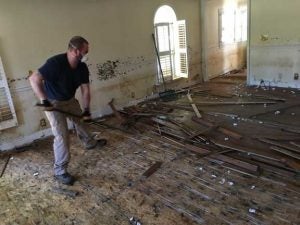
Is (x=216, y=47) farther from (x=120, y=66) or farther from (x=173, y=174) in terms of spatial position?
(x=173, y=174)

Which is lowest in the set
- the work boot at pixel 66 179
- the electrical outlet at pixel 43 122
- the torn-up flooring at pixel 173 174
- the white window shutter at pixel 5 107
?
the torn-up flooring at pixel 173 174

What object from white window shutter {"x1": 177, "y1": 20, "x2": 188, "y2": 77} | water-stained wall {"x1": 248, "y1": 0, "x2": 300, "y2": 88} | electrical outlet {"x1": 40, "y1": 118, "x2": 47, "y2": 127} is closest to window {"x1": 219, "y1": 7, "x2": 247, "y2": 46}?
water-stained wall {"x1": 248, "y1": 0, "x2": 300, "y2": 88}

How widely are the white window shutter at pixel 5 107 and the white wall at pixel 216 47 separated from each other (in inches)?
188

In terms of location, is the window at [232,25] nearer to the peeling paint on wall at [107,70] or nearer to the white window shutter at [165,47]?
the white window shutter at [165,47]

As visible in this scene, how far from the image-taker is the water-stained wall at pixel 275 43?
19.1ft

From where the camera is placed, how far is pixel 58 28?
448cm

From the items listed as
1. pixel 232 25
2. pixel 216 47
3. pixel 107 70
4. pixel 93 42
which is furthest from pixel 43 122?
pixel 232 25

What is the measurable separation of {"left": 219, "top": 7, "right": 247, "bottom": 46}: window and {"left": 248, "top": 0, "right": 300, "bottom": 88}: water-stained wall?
1.29m

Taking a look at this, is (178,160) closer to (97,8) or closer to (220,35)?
(97,8)

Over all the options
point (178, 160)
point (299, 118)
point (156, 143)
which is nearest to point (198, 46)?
A: point (299, 118)

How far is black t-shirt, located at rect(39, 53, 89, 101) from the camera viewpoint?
116 inches

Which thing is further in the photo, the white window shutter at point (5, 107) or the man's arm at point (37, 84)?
the white window shutter at point (5, 107)

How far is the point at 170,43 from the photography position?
648cm

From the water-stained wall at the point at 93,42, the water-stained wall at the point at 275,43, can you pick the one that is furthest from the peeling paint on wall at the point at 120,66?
the water-stained wall at the point at 275,43
